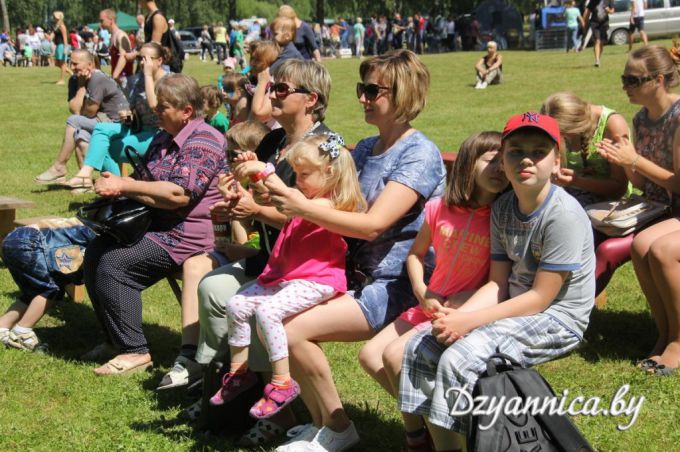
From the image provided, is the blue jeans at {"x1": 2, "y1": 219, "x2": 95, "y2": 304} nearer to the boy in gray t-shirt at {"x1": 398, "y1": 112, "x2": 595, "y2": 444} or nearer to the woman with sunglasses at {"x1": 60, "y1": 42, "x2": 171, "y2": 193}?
the woman with sunglasses at {"x1": 60, "y1": 42, "x2": 171, "y2": 193}

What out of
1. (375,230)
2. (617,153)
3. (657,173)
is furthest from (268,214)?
(657,173)

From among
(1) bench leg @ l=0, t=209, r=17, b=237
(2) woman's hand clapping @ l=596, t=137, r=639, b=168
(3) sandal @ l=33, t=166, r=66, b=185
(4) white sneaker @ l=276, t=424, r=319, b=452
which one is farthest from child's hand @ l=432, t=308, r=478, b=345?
(3) sandal @ l=33, t=166, r=66, b=185

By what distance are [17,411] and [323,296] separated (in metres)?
1.97

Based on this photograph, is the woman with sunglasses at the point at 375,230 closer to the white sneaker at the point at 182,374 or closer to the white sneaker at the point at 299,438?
the white sneaker at the point at 299,438

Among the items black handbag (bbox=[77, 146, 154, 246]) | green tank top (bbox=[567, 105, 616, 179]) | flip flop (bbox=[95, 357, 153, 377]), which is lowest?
flip flop (bbox=[95, 357, 153, 377])

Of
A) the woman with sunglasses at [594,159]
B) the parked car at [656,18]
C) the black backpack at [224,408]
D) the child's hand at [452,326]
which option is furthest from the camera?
the parked car at [656,18]

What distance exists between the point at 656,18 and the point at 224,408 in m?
27.7

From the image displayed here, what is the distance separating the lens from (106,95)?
1015cm

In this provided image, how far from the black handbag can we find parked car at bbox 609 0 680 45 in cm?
2619

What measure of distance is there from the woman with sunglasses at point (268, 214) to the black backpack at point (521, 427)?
1388 mm

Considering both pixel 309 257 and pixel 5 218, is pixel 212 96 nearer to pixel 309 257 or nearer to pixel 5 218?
pixel 5 218

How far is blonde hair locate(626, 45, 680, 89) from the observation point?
4.73 m

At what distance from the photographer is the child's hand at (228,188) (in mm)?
4023

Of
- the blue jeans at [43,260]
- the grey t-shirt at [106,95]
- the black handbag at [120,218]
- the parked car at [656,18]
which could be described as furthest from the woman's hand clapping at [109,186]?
the parked car at [656,18]
